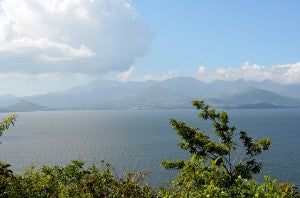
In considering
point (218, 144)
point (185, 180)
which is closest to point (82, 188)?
point (185, 180)

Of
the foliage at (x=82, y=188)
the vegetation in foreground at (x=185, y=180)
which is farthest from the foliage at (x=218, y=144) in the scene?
Answer: the foliage at (x=82, y=188)

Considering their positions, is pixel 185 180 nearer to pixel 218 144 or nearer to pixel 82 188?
pixel 82 188

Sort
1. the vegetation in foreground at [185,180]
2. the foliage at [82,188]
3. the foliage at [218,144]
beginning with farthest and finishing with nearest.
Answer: the foliage at [218,144] < the foliage at [82,188] < the vegetation in foreground at [185,180]

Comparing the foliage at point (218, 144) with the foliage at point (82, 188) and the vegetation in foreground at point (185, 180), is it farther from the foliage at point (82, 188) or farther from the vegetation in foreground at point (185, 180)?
the foliage at point (82, 188)

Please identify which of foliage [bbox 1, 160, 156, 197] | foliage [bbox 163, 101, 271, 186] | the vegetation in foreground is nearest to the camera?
the vegetation in foreground

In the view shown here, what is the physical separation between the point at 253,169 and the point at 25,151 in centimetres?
14068

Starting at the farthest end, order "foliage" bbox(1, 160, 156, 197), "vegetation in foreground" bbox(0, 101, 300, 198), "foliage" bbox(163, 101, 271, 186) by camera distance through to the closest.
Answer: "foliage" bbox(163, 101, 271, 186) < "foliage" bbox(1, 160, 156, 197) < "vegetation in foreground" bbox(0, 101, 300, 198)

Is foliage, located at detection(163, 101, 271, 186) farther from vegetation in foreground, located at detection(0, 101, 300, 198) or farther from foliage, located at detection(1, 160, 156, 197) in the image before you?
foliage, located at detection(1, 160, 156, 197)

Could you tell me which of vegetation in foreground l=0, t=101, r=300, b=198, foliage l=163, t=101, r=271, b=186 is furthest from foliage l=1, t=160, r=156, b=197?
foliage l=163, t=101, r=271, b=186

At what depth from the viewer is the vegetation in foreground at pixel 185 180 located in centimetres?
1180

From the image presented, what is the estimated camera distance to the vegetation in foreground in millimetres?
11805

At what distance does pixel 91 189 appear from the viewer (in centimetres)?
2109

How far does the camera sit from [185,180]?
14.1 metres

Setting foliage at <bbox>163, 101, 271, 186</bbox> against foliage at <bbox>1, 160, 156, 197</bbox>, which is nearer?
foliage at <bbox>1, 160, 156, 197</bbox>
